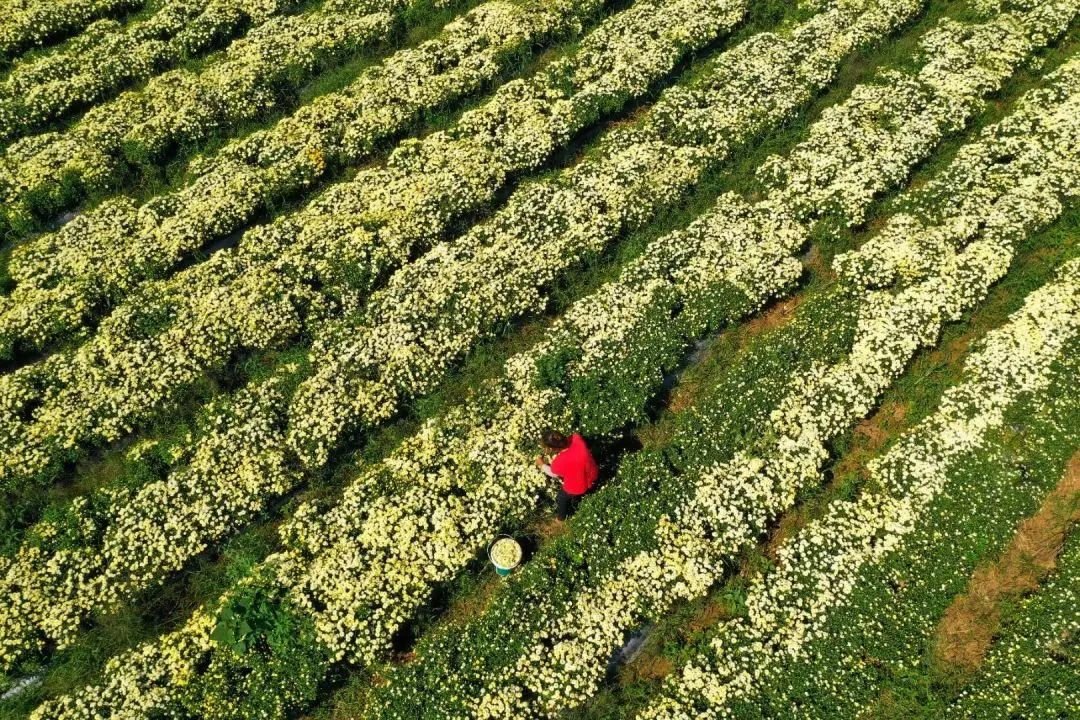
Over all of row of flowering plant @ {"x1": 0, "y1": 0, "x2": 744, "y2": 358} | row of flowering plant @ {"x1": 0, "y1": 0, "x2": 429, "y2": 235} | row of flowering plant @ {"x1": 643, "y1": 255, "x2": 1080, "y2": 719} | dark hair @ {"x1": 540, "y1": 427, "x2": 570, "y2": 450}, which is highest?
row of flowering plant @ {"x1": 0, "y1": 0, "x2": 429, "y2": 235}

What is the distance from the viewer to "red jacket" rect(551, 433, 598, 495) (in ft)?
46.6

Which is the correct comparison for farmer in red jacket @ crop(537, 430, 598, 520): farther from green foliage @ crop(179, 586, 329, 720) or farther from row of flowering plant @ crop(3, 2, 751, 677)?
row of flowering plant @ crop(3, 2, 751, 677)

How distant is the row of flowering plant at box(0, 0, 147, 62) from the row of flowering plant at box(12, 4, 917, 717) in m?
23.2

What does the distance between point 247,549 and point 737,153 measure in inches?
688

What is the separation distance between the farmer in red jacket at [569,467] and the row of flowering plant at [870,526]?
3.83 metres

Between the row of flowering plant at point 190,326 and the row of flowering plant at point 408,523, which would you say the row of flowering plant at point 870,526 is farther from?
the row of flowering plant at point 190,326

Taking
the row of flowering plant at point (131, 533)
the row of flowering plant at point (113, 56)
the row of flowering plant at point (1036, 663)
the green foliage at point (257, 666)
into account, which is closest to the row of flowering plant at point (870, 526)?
the row of flowering plant at point (1036, 663)

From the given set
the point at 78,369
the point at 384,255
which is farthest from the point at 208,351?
the point at 384,255

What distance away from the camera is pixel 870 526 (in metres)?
14.4

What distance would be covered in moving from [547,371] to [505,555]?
4513 millimetres

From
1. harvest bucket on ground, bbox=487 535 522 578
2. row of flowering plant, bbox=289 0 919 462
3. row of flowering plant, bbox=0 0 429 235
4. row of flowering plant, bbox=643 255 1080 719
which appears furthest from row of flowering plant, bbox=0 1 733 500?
row of flowering plant, bbox=643 255 1080 719

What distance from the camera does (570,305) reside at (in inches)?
738

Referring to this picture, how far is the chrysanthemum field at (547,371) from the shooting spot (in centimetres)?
1335

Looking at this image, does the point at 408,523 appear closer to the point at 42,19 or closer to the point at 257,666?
the point at 257,666
